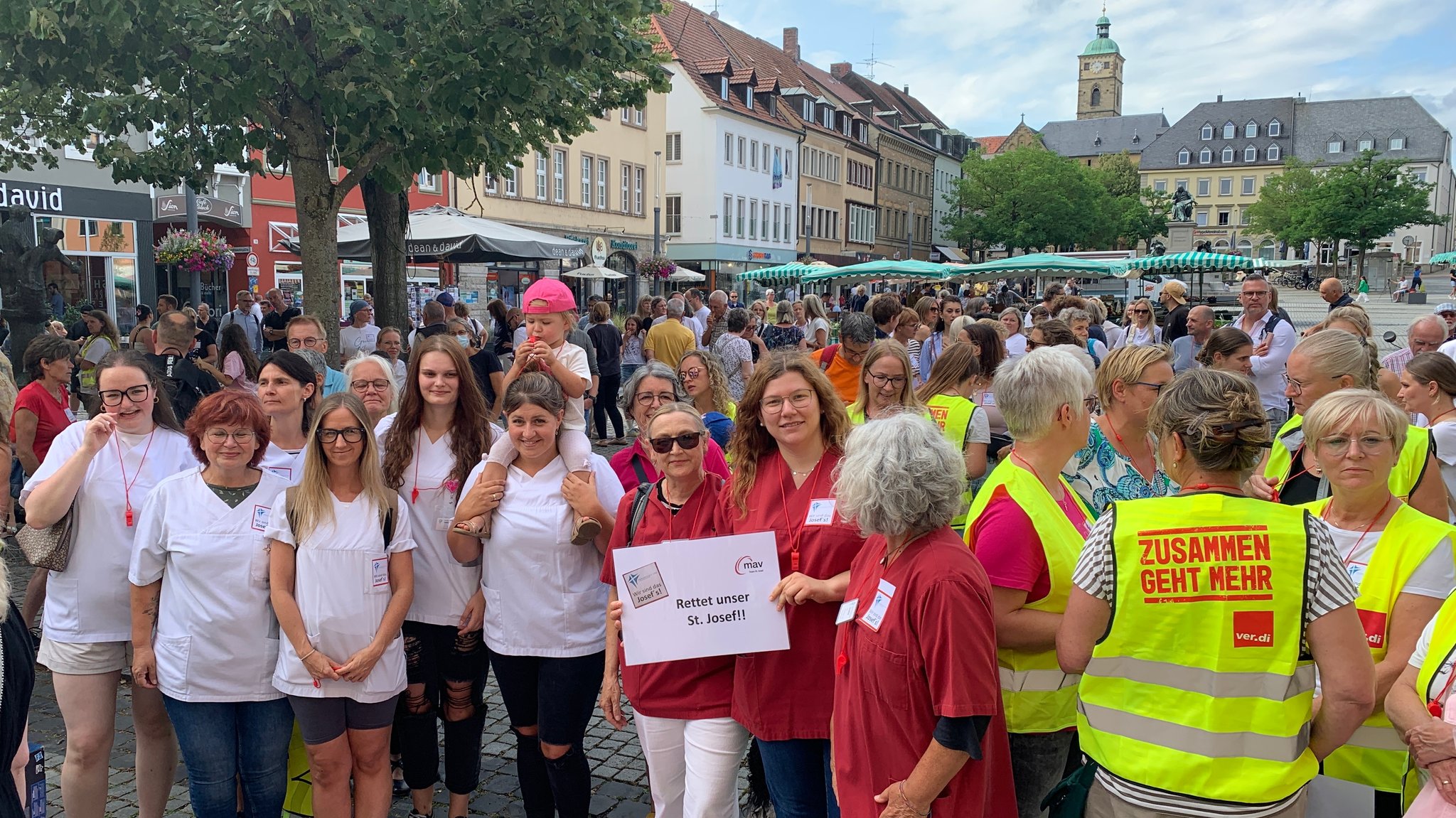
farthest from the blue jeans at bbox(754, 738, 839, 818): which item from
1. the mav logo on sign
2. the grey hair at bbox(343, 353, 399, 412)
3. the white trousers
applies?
the grey hair at bbox(343, 353, 399, 412)

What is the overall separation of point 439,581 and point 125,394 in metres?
1.28

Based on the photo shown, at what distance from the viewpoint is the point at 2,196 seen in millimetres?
17172

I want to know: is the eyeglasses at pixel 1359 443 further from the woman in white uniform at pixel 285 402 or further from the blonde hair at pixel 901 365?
the woman in white uniform at pixel 285 402

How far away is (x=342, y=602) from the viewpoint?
3.29 m

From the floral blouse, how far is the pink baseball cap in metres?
2.21

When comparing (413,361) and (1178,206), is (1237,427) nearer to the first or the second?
(413,361)

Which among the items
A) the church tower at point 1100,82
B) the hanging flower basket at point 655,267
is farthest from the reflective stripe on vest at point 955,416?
the church tower at point 1100,82

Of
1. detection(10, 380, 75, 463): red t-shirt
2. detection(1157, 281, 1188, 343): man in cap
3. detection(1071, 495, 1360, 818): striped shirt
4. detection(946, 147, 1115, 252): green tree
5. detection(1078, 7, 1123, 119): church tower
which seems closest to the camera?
detection(1071, 495, 1360, 818): striped shirt

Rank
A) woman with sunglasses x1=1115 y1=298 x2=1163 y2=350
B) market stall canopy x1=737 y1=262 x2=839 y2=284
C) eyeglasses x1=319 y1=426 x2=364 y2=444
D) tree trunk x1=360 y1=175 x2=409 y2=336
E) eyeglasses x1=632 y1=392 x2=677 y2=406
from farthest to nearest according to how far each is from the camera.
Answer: market stall canopy x1=737 y1=262 x2=839 y2=284 < tree trunk x1=360 y1=175 x2=409 y2=336 < woman with sunglasses x1=1115 y1=298 x2=1163 y2=350 < eyeglasses x1=632 y1=392 x2=677 y2=406 < eyeglasses x1=319 y1=426 x2=364 y2=444

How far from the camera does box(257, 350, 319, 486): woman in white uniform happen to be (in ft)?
13.1

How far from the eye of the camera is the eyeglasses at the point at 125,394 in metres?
3.53

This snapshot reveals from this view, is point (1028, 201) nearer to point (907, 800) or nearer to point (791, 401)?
point (791, 401)

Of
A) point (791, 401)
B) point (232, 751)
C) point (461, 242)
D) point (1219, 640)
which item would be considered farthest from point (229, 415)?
point (461, 242)

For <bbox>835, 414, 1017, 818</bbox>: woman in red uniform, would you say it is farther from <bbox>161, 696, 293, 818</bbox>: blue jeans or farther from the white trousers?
<bbox>161, 696, 293, 818</bbox>: blue jeans
